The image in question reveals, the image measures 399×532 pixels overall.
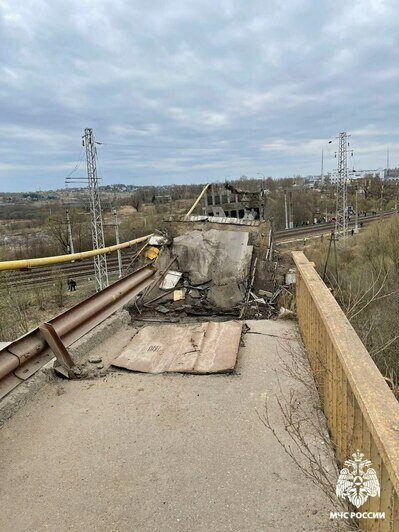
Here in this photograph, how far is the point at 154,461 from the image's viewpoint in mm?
2809

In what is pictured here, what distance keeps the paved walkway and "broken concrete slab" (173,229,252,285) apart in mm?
3060

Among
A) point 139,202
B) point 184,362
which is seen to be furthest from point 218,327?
point 139,202

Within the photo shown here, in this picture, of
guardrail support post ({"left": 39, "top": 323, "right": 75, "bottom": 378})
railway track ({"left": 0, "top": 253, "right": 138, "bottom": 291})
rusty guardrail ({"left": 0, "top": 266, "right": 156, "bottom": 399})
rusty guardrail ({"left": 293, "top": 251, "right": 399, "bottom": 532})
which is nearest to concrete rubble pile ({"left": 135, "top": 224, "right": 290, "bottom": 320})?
rusty guardrail ({"left": 0, "top": 266, "right": 156, "bottom": 399})

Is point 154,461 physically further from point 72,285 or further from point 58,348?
point 72,285

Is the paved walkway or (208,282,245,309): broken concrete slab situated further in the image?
(208,282,245,309): broken concrete slab

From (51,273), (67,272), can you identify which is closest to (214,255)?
(51,273)

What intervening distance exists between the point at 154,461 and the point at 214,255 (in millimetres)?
4619

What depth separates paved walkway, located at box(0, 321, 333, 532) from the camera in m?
2.36

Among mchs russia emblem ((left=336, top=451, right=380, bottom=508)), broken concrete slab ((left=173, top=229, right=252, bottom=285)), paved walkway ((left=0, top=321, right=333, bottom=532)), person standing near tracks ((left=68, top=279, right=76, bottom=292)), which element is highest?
broken concrete slab ((left=173, top=229, right=252, bottom=285))

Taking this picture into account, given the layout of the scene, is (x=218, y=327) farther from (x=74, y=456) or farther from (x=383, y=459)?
(x=383, y=459)

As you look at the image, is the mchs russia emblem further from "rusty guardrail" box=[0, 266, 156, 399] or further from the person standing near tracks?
the person standing near tracks

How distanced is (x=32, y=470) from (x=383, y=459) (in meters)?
2.28

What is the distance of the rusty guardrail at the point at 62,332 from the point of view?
136 inches

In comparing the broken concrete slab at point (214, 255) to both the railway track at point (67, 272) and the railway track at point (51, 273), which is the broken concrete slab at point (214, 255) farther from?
the railway track at point (51, 273)
